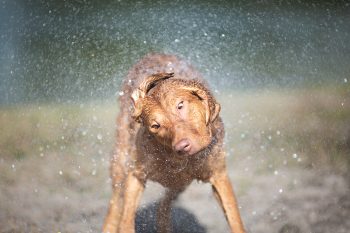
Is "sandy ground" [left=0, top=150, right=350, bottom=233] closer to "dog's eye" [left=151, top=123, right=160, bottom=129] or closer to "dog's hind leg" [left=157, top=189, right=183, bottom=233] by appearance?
"dog's hind leg" [left=157, top=189, right=183, bottom=233]

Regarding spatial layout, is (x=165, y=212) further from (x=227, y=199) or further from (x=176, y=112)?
(x=176, y=112)

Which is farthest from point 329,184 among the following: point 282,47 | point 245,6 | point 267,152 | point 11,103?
point 11,103

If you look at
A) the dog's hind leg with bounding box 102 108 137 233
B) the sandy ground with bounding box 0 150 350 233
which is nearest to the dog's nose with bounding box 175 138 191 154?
the dog's hind leg with bounding box 102 108 137 233

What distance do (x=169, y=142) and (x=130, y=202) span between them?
730mm

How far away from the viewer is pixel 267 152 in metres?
5.98

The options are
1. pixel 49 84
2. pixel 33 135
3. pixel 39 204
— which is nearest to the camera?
→ pixel 39 204

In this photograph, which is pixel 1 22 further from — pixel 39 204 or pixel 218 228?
pixel 218 228

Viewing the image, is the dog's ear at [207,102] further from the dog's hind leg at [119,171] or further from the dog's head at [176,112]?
the dog's hind leg at [119,171]

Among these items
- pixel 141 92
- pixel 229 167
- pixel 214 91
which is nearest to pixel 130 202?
pixel 141 92

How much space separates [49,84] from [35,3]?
101cm

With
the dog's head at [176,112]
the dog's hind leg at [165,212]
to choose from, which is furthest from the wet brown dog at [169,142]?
the dog's hind leg at [165,212]

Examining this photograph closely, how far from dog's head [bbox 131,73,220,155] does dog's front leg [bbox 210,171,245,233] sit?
22.2 inches

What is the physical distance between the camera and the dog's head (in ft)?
11.6

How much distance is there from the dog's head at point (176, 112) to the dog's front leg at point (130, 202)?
0.52 m
